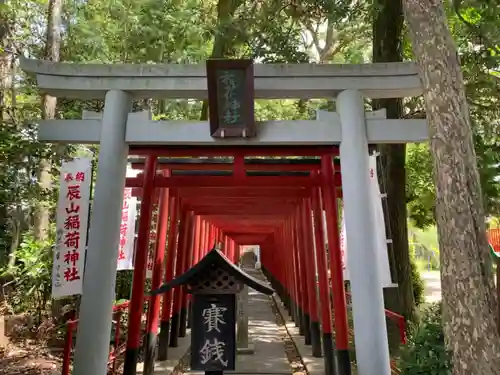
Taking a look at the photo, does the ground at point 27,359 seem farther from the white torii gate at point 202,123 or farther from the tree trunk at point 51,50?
the white torii gate at point 202,123

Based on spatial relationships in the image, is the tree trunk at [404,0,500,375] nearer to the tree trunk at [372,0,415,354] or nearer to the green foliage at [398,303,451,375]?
the green foliage at [398,303,451,375]

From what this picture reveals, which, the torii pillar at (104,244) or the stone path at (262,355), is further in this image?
the stone path at (262,355)

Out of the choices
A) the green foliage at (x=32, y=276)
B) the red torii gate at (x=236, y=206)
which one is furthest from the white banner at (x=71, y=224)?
the green foliage at (x=32, y=276)

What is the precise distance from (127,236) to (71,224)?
1.48m

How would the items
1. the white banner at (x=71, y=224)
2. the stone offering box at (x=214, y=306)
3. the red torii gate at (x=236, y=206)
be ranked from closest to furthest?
the stone offering box at (x=214, y=306) → the white banner at (x=71, y=224) → the red torii gate at (x=236, y=206)

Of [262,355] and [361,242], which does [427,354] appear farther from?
[262,355]

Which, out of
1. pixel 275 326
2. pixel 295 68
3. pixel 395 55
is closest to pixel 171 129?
pixel 295 68

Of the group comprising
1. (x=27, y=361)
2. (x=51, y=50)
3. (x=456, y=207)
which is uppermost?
(x=51, y=50)

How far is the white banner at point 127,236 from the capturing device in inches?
272

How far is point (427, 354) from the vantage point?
13.3 ft

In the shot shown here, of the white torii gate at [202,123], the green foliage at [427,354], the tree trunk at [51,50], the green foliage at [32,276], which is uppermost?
the tree trunk at [51,50]

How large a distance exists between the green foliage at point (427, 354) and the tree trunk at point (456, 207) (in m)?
0.22

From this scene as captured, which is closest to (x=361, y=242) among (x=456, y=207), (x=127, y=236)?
(x=456, y=207)

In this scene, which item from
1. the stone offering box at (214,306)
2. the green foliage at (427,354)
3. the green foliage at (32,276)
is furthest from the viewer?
the green foliage at (32,276)
